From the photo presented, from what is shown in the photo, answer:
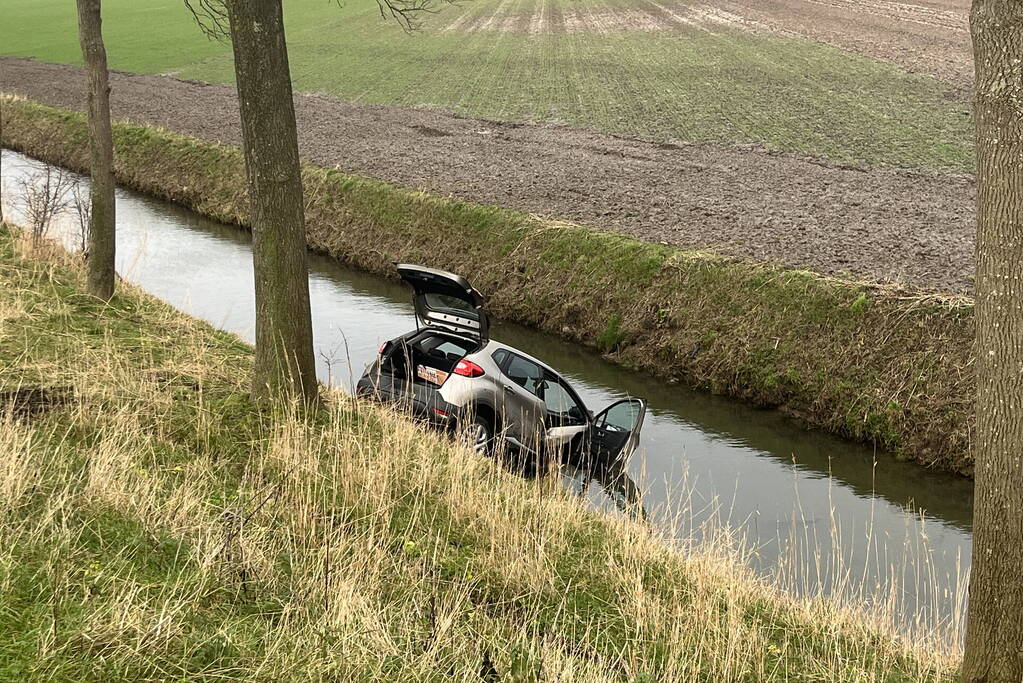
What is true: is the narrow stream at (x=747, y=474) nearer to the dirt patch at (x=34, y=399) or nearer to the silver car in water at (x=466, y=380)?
the silver car in water at (x=466, y=380)

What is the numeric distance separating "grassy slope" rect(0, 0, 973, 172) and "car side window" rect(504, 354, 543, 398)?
785 inches

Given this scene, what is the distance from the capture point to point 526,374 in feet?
46.5

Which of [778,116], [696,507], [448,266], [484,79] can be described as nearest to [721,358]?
[696,507]

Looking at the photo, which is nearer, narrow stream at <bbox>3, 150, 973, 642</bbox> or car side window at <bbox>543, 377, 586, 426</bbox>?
narrow stream at <bbox>3, 150, 973, 642</bbox>

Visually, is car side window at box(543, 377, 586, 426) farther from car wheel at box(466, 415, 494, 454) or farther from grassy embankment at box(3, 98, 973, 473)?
grassy embankment at box(3, 98, 973, 473)

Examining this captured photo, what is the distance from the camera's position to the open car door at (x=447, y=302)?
13.1 m

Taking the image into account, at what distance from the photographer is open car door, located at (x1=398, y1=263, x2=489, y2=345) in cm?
1312

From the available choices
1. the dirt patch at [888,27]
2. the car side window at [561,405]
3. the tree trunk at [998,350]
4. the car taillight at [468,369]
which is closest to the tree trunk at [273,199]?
the car taillight at [468,369]

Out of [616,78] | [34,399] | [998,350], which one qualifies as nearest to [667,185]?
[34,399]

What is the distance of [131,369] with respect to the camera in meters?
11.9

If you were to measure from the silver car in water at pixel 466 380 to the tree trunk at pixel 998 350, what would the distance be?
6.39 metres

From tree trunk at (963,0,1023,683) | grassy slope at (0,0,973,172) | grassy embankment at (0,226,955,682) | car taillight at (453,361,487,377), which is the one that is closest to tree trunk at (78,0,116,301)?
grassy embankment at (0,226,955,682)

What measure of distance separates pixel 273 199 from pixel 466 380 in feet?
10.8

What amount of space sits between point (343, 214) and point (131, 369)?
53.9 feet
